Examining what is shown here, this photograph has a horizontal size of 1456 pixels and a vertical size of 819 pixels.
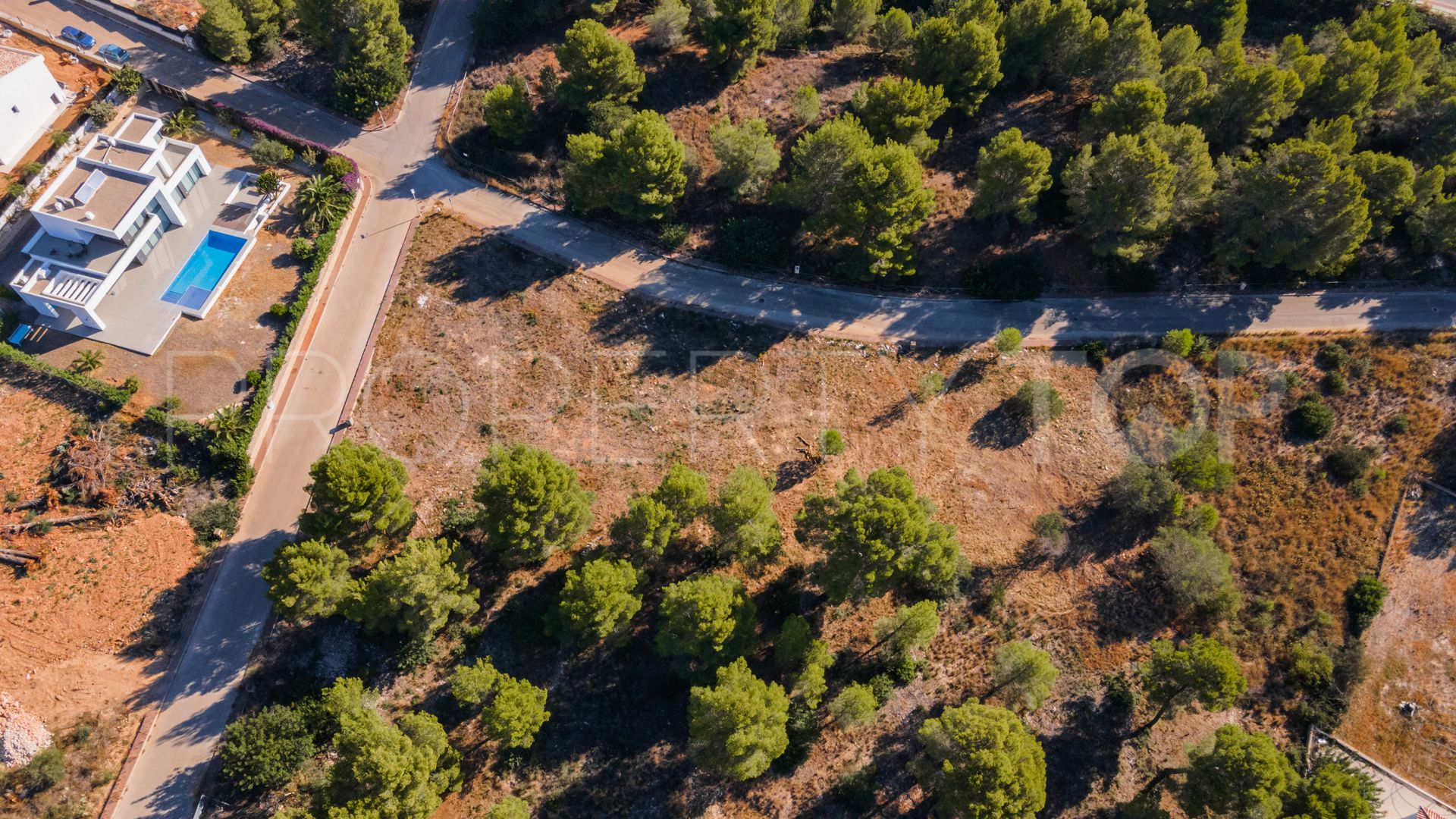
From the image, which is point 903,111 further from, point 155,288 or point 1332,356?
point 155,288

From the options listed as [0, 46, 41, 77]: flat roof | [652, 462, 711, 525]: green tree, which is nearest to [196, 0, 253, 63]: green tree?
[0, 46, 41, 77]: flat roof

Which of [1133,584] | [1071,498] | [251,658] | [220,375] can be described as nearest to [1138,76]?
[1071,498]

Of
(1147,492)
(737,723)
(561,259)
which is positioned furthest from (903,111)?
(737,723)

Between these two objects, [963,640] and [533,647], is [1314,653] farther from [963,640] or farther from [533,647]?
[533,647]

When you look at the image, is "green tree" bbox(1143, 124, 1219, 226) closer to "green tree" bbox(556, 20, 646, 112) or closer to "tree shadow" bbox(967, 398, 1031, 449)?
"tree shadow" bbox(967, 398, 1031, 449)

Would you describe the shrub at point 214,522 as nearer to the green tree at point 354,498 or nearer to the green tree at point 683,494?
the green tree at point 354,498

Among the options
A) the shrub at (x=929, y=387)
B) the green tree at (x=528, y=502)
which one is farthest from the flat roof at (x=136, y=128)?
the shrub at (x=929, y=387)

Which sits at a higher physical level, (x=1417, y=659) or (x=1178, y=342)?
(x=1178, y=342)
